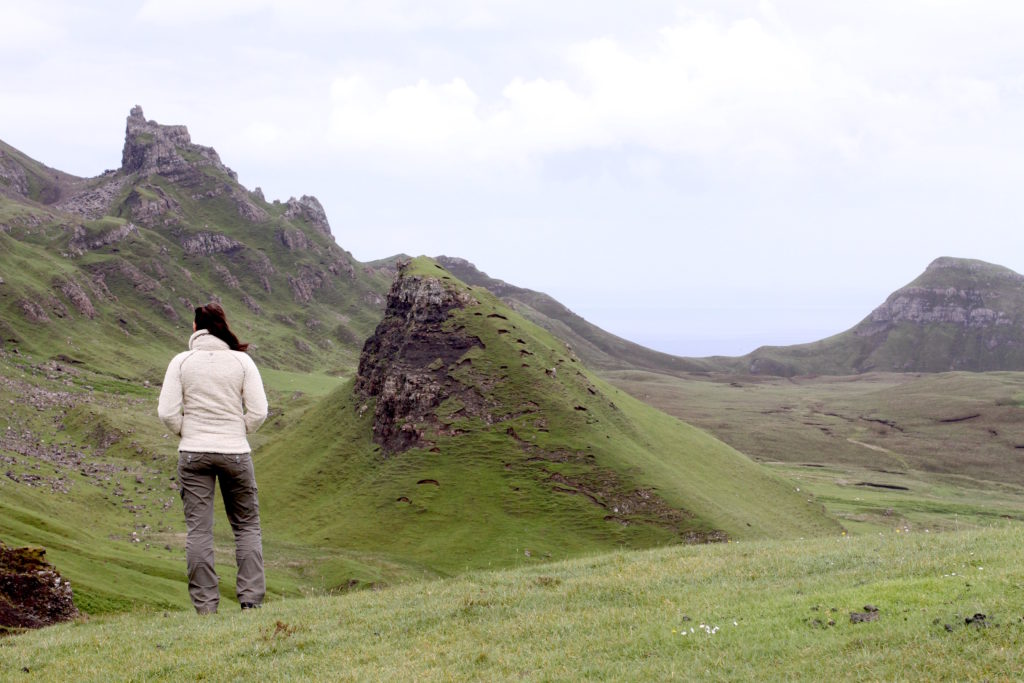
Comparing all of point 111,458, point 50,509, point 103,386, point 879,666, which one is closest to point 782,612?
point 879,666

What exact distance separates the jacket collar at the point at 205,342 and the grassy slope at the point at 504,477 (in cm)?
5875

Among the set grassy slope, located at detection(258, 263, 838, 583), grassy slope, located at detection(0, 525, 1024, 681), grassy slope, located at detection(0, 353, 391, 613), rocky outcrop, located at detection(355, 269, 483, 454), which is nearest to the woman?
grassy slope, located at detection(0, 525, 1024, 681)

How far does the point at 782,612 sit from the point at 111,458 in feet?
418

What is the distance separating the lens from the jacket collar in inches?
726

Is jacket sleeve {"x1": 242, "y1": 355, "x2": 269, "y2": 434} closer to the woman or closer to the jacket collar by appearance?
the woman

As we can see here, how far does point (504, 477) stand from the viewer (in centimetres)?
9631

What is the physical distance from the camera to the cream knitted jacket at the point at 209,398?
18.1 meters

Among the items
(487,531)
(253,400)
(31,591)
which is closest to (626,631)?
(253,400)

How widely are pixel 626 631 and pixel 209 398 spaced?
11.2m

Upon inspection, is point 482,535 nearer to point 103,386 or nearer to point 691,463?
point 691,463

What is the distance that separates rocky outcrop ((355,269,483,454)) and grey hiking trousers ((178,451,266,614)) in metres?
81.8

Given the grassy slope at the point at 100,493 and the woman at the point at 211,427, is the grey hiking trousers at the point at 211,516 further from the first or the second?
the grassy slope at the point at 100,493

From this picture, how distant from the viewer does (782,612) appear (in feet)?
51.6

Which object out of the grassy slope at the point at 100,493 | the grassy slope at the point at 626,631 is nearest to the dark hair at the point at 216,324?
the grassy slope at the point at 626,631
